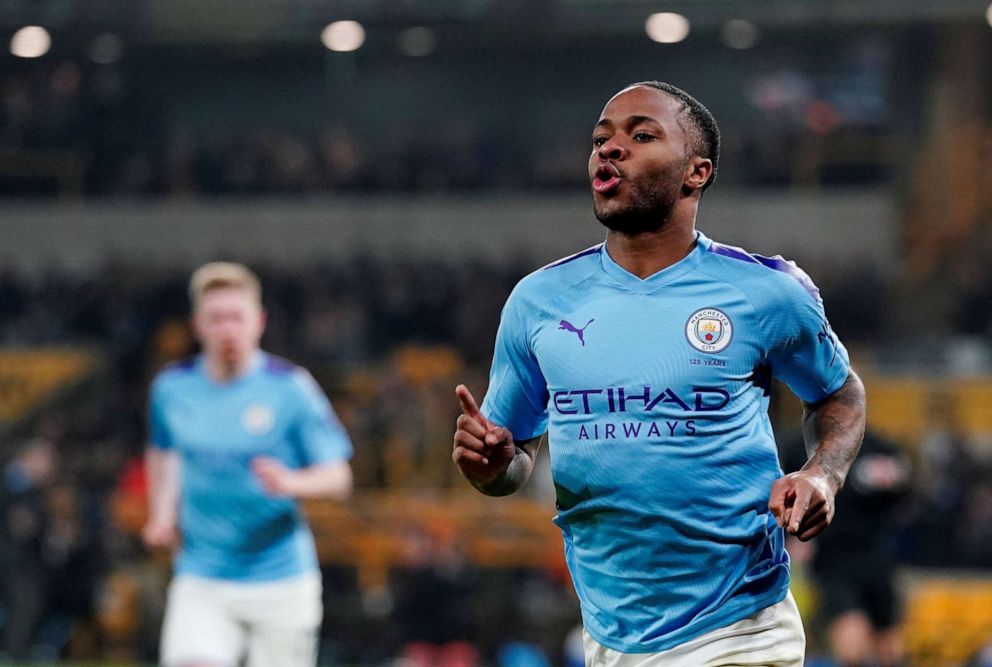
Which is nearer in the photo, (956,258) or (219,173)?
(956,258)

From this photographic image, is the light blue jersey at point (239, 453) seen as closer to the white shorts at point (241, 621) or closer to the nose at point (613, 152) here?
the white shorts at point (241, 621)

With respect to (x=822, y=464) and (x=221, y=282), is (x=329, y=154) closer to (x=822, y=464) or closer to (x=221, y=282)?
(x=221, y=282)

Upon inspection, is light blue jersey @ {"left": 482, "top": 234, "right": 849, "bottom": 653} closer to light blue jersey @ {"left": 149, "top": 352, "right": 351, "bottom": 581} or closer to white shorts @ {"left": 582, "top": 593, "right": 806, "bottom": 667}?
white shorts @ {"left": 582, "top": 593, "right": 806, "bottom": 667}

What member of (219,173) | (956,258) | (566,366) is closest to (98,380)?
(219,173)

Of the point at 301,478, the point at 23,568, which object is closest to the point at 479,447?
the point at 301,478

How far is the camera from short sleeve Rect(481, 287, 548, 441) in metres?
3.59

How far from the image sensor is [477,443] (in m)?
3.27

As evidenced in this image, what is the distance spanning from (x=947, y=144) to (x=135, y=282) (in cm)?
1138

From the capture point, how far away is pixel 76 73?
22.4 metres

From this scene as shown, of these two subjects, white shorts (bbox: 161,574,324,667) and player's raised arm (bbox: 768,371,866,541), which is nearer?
player's raised arm (bbox: 768,371,866,541)

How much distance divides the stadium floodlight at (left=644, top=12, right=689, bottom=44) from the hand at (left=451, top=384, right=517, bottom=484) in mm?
16189

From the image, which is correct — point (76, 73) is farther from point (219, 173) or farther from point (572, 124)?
point (572, 124)

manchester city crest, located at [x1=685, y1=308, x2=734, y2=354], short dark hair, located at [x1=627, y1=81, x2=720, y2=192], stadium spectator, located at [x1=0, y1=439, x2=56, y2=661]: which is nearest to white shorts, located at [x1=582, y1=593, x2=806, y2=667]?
manchester city crest, located at [x1=685, y1=308, x2=734, y2=354]

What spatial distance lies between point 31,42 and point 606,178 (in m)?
17.7
